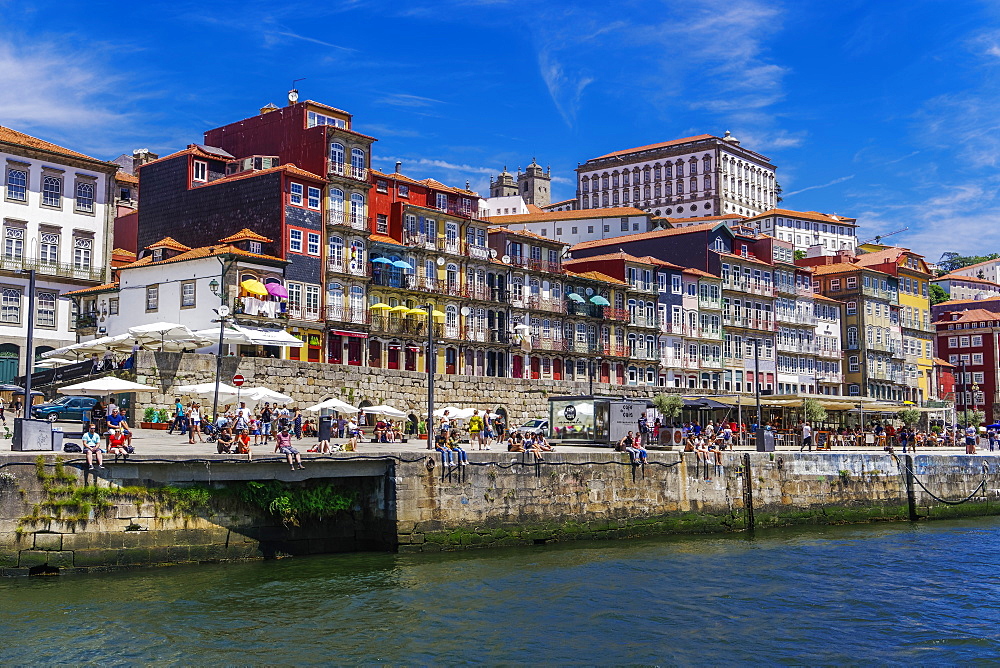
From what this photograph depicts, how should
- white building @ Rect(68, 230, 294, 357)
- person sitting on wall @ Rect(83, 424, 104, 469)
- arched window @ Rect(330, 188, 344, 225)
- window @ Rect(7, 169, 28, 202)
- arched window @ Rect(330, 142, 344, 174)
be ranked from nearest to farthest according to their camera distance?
1. person sitting on wall @ Rect(83, 424, 104, 469)
2. white building @ Rect(68, 230, 294, 357)
3. window @ Rect(7, 169, 28, 202)
4. arched window @ Rect(330, 188, 344, 225)
5. arched window @ Rect(330, 142, 344, 174)

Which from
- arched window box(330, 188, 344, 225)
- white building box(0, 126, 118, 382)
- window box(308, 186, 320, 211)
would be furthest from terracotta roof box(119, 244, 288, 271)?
arched window box(330, 188, 344, 225)

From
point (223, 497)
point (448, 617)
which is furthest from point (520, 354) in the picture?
point (448, 617)

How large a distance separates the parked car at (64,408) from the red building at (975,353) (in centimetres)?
9434

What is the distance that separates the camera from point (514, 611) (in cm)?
2247

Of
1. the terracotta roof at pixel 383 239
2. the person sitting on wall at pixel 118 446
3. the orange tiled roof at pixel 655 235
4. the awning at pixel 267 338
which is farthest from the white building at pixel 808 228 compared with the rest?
the person sitting on wall at pixel 118 446

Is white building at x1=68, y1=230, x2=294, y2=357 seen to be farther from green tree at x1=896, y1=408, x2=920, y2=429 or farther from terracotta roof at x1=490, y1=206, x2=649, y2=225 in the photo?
terracotta roof at x1=490, y1=206, x2=649, y2=225

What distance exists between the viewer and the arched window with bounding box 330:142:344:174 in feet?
192

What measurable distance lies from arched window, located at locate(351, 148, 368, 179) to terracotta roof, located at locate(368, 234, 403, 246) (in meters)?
3.56

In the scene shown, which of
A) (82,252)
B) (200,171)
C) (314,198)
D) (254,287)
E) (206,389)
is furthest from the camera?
(200,171)

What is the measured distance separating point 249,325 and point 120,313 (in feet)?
26.2

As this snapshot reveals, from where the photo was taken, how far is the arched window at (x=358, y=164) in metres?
59.8

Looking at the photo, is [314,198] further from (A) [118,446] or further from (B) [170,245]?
(A) [118,446]

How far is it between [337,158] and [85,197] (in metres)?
13.7

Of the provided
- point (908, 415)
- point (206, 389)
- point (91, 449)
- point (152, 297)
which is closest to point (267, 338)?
point (206, 389)
